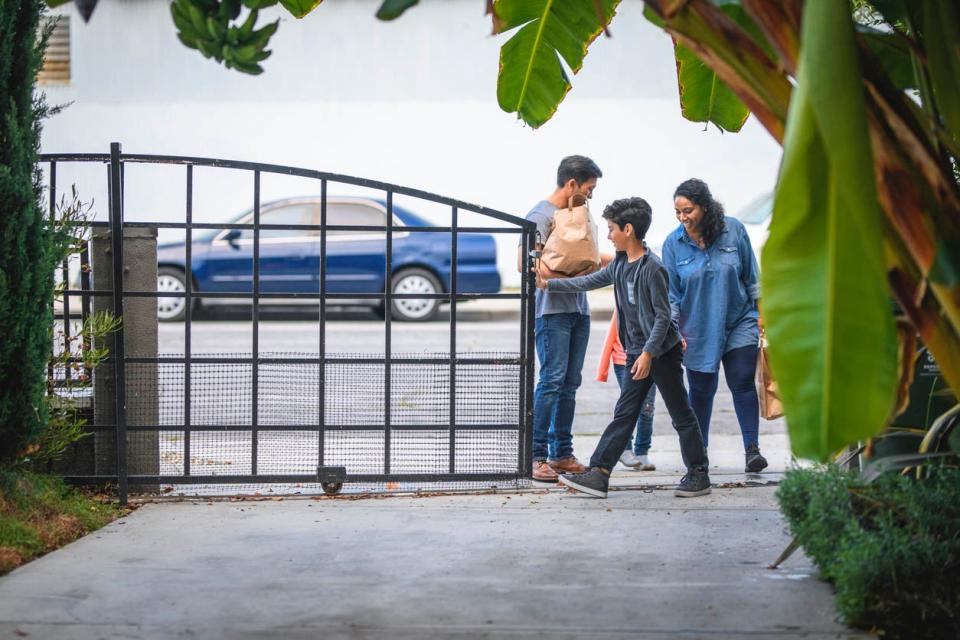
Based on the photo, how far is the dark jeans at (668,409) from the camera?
A: 20.3 ft

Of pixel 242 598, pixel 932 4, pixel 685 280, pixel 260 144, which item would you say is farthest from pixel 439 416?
pixel 260 144

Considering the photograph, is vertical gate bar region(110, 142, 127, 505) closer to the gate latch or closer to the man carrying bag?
the gate latch

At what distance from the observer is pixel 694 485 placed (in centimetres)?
632

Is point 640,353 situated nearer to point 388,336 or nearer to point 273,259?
point 388,336

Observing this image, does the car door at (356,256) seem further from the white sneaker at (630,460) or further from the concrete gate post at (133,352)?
the concrete gate post at (133,352)

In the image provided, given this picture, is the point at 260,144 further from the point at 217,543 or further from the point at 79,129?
the point at 217,543

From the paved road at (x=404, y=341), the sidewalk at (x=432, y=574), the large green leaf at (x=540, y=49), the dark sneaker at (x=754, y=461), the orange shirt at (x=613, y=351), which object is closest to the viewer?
the sidewalk at (x=432, y=574)

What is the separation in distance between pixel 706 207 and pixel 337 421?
2.62 meters

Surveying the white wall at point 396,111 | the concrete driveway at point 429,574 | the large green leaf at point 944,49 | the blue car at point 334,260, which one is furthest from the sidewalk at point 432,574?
the white wall at point 396,111

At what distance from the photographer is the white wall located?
19.4 meters

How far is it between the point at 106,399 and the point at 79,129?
14.9 meters

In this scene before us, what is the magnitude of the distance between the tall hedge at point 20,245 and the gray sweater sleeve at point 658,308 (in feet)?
10.3

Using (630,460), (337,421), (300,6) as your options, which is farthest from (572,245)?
(300,6)

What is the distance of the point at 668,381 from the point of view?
618cm
